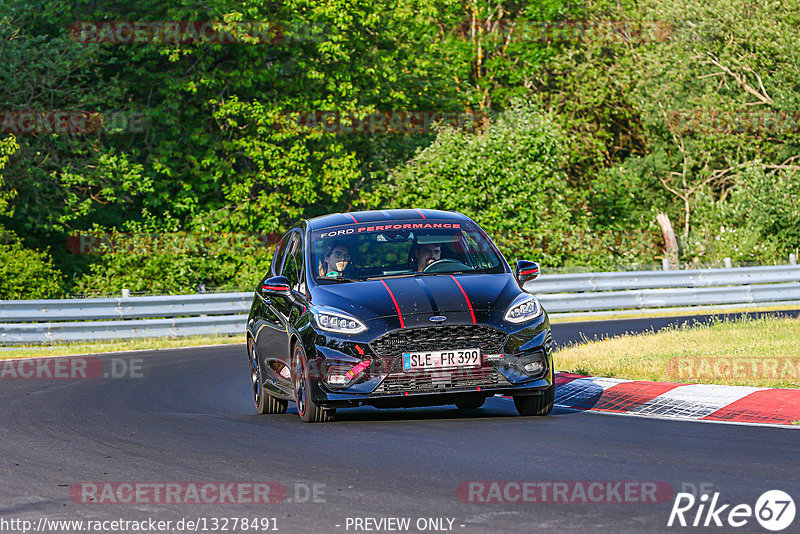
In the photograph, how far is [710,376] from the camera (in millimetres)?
11383

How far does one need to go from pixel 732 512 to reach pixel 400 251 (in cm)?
536

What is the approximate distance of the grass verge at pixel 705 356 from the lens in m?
11.3

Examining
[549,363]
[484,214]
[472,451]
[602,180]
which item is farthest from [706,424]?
[602,180]

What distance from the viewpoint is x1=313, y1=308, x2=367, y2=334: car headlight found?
9.52 metres

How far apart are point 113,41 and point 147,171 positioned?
3726mm

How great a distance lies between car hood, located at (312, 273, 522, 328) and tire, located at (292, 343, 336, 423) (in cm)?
49

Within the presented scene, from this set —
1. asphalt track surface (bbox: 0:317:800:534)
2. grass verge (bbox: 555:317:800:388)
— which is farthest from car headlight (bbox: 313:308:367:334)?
grass verge (bbox: 555:317:800:388)

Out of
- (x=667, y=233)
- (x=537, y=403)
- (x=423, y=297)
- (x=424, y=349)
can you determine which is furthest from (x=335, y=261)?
(x=667, y=233)

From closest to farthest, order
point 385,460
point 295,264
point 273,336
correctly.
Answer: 1. point 385,460
2. point 273,336
3. point 295,264

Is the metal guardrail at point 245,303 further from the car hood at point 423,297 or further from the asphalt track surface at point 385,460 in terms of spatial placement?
the car hood at point 423,297

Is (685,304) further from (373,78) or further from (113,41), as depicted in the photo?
(113,41)

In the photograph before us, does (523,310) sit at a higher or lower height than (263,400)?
higher

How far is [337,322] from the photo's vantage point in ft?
31.6

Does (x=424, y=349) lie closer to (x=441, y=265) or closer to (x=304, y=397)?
(x=304, y=397)
